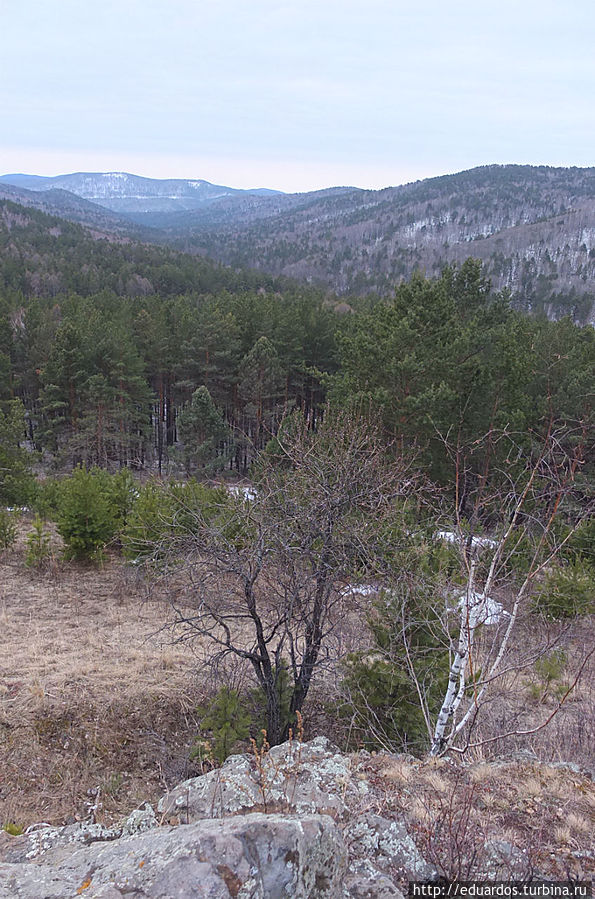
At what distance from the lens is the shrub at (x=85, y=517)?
10.2 metres

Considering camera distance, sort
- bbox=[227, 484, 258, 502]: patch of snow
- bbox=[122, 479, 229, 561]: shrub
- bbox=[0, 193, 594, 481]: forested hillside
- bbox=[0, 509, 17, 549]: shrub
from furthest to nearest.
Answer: bbox=[0, 193, 594, 481]: forested hillside, bbox=[0, 509, 17, 549]: shrub, bbox=[122, 479, 229, 561]: shrub, bbox=[227, 484, 258, 502]: patch of snow

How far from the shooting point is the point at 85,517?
10.4m

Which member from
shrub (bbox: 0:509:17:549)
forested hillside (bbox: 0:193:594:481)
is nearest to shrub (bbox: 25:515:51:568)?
shrub (bbox: 0:509:17:549)

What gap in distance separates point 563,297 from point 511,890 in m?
113

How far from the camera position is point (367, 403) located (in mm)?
15141

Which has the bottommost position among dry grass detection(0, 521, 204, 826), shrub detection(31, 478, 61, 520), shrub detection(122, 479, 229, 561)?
shrub detection(31, 478, 61, 520)

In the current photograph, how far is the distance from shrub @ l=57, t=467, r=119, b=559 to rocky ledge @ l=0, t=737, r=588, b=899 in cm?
760

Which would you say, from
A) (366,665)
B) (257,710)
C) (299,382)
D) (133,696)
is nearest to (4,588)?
(133,696)

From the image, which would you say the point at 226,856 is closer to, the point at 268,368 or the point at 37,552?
the point at 37,552

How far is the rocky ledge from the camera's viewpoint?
6.12ft

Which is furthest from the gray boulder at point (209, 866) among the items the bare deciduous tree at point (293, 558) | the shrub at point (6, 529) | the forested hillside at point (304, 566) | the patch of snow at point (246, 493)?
the shrub at point (6, 529)

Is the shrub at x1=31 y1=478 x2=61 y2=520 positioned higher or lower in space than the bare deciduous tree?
lower

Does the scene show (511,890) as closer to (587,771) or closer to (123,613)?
(587,771)

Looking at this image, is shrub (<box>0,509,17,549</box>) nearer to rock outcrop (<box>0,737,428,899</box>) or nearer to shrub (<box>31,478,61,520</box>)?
shrub (<box>31,478,61,520</box>)
